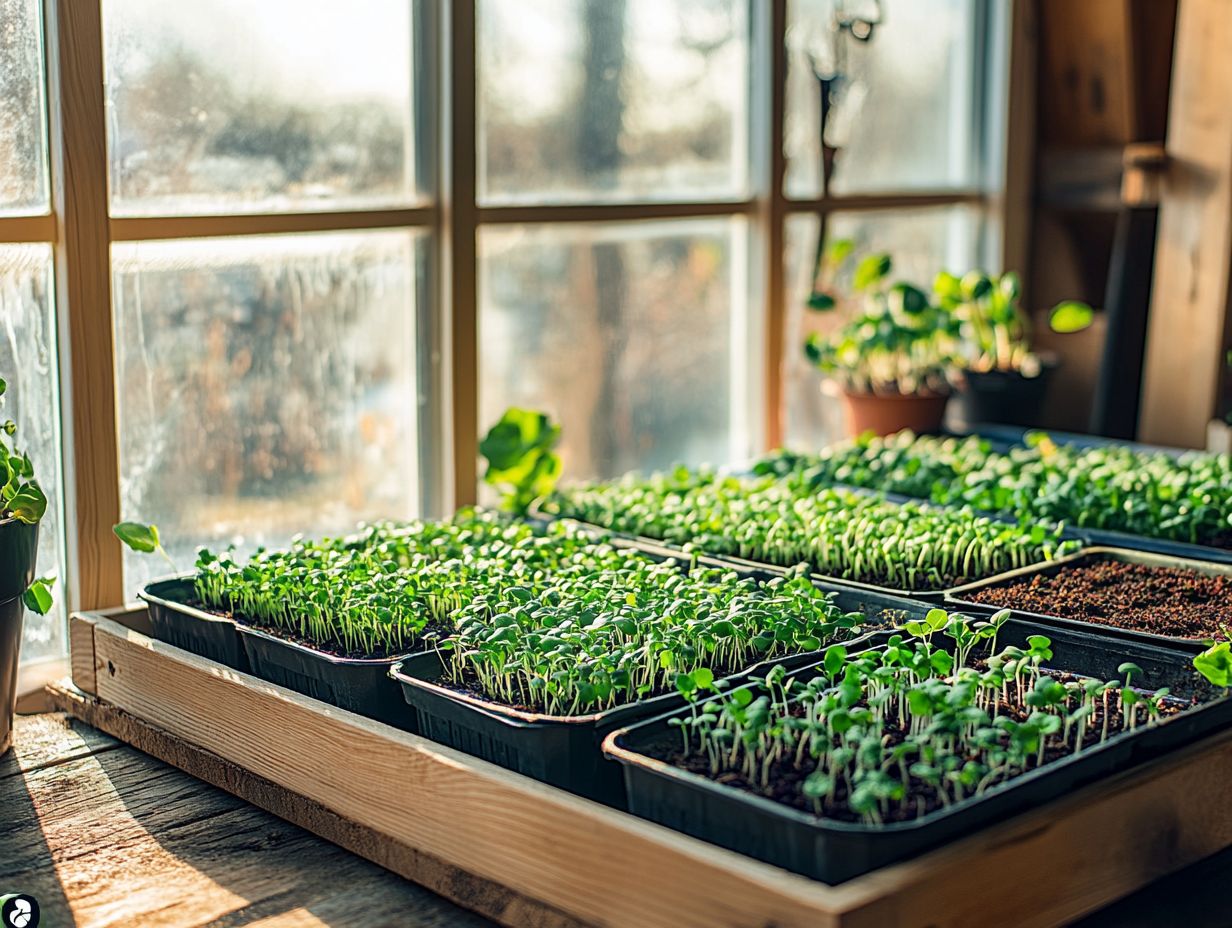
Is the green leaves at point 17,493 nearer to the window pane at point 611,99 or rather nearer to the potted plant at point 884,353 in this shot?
the window pane at point 611,99

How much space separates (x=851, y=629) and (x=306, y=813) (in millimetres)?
741

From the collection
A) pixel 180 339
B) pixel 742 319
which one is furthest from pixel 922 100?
pixel 180 339

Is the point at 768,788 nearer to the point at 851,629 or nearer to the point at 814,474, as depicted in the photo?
the point at 851,629

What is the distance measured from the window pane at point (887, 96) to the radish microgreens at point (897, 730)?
1.98 metres

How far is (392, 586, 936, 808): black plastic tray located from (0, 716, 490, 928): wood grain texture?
0.17m

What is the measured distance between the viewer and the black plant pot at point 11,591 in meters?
2.02

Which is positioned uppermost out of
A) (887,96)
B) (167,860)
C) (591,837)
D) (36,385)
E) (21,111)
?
(887,96)

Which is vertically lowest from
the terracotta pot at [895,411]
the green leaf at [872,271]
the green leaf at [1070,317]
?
the terracotta pot at [895,411]

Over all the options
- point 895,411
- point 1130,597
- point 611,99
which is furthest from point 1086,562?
point 611,99

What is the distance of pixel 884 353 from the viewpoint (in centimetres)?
358

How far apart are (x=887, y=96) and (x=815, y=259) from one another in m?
A: 0.48

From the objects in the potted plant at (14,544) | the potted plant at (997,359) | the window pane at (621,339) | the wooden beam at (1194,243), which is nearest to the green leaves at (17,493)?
the potted plant at (14,544)

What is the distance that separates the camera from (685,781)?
156 centimetres

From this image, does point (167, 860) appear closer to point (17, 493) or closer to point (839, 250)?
point (17, 493)
